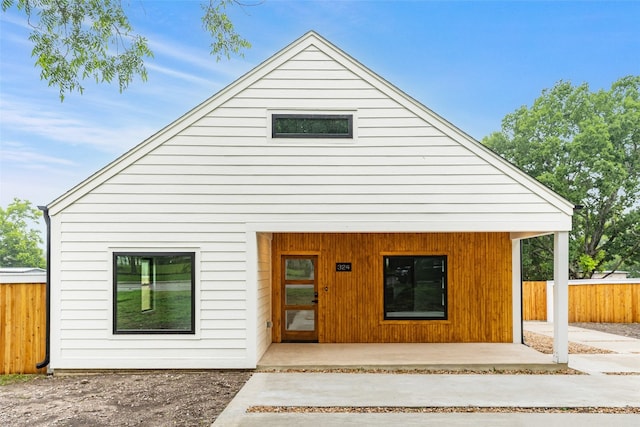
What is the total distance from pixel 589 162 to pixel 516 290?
1307 cm

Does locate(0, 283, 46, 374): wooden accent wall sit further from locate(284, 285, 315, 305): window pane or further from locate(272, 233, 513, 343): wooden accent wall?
locate(284, 285, 315, 305): window pane

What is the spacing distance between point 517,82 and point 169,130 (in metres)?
33.5

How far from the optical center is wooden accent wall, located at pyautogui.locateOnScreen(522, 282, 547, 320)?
14.6m

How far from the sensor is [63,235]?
768 centimetres

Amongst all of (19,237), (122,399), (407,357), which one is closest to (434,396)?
(407,357)

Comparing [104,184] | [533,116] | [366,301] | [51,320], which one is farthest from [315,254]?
[533,116]

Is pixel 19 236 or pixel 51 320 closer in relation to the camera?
pixel 51 320

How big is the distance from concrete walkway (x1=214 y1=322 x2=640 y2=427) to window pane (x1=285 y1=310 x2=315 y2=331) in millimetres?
2598

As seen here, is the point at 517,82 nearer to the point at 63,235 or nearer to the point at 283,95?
the point at 283,95

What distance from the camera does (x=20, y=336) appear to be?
766 centimetres

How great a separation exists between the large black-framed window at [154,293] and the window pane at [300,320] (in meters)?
2.71

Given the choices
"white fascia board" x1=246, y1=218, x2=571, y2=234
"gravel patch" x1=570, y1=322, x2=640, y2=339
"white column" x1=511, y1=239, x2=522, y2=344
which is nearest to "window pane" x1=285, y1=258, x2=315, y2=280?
"white fascia board" x1=246, y1=218, x2=571, y2=234

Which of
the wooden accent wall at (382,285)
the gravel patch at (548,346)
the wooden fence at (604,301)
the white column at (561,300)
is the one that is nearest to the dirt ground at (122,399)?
the wooden accent wall at (382,285)

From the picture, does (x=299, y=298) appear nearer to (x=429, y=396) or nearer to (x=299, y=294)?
(x=299, y=294)
